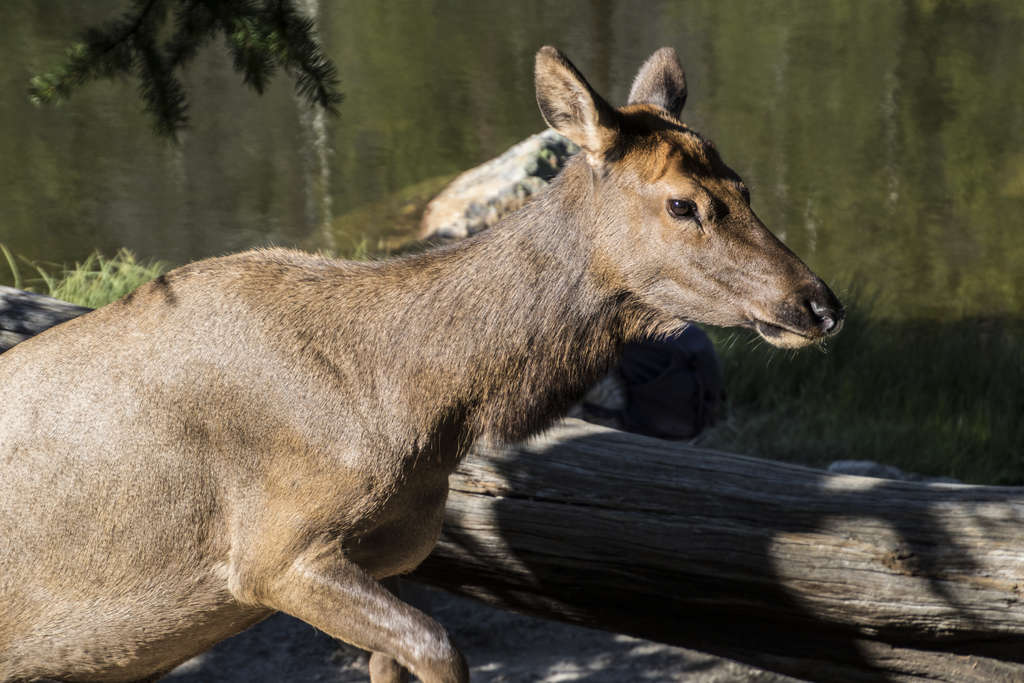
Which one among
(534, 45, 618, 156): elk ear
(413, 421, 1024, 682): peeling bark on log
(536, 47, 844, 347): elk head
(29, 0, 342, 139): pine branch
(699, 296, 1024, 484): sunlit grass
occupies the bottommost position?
(699, 296, 1024, 484): sunlit grass

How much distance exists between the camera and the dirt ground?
4691 millimetres

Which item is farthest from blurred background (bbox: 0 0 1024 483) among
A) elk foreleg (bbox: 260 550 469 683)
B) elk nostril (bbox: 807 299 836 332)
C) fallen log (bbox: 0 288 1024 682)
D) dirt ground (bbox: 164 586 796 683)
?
elk foreleg (bbox: 260 550 469 683)

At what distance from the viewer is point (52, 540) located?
261cm

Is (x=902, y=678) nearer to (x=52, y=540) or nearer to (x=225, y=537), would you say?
(x=225, y=537)

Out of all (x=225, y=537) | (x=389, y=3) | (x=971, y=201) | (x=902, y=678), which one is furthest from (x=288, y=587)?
(x=389, y=3)

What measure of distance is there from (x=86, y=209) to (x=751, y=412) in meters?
5.47

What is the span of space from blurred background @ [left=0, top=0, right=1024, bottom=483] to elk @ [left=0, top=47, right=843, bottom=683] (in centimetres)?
447

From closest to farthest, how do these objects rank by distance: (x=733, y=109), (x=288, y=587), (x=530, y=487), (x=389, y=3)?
(x=288, y=587), (x=530, y=487), (x=733, y=109), (x=389, y=3)

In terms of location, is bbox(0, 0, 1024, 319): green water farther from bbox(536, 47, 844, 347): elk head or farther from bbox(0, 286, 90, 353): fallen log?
bbox(536, 47, 844, 347): elk head

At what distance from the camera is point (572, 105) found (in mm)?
2508

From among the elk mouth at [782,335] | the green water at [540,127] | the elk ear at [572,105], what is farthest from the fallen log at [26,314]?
the green water at [540,127]

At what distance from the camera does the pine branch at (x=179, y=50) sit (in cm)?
309

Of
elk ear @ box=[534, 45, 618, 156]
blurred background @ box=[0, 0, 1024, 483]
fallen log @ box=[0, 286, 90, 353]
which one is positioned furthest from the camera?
blurred background @ box=[0, 0, 1024, 483]

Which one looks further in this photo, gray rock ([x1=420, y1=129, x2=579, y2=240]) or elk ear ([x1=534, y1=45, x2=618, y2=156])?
gray rock ([x1=420, y1=129, x2=579, y2=240])
